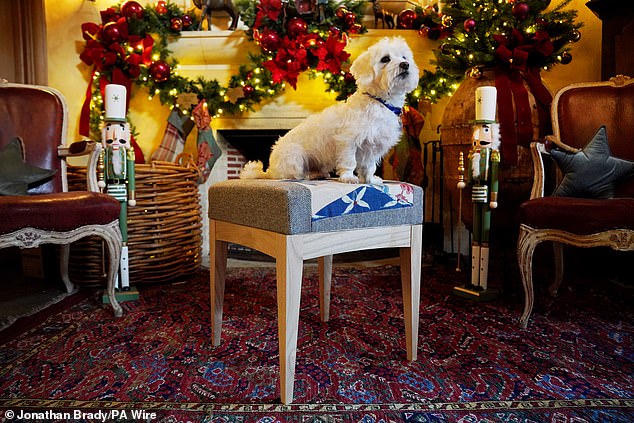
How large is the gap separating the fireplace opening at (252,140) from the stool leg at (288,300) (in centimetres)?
241

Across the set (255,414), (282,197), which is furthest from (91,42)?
(255,414)

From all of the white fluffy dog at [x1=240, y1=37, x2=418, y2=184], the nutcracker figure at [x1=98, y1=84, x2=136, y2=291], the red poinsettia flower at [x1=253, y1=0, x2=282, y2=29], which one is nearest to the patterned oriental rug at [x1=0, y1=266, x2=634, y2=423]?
the nutcracker figure at [x1=98, y1=84, x2=136, y2=291]

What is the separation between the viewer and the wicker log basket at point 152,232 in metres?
2.55

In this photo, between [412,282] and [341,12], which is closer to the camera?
[412,282]

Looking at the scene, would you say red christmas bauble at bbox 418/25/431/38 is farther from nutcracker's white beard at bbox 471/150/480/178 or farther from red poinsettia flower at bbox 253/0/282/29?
nutcracker's white beard at bbox 471/150/480/178

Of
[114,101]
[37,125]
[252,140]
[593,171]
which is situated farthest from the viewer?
[252,140]

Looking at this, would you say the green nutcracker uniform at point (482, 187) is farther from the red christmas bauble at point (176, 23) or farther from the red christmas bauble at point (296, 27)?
the red christmas bauble at point (176, 23)

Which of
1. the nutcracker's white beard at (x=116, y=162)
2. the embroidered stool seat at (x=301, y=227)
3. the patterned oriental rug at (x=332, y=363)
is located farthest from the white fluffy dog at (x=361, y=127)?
the nutcracker's white beard at (x=116, y=162)

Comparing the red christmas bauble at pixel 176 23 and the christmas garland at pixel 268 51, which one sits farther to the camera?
the red christmas bauble at pixel 176 23

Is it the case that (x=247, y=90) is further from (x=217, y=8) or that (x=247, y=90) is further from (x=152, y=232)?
(x=152, y=232)

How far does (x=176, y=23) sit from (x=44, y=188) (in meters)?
1.70

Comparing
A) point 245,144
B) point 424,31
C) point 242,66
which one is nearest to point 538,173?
point 424,31

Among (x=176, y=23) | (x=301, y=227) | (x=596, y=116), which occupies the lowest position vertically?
(x=301, y=227)

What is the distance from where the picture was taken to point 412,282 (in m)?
1.52
